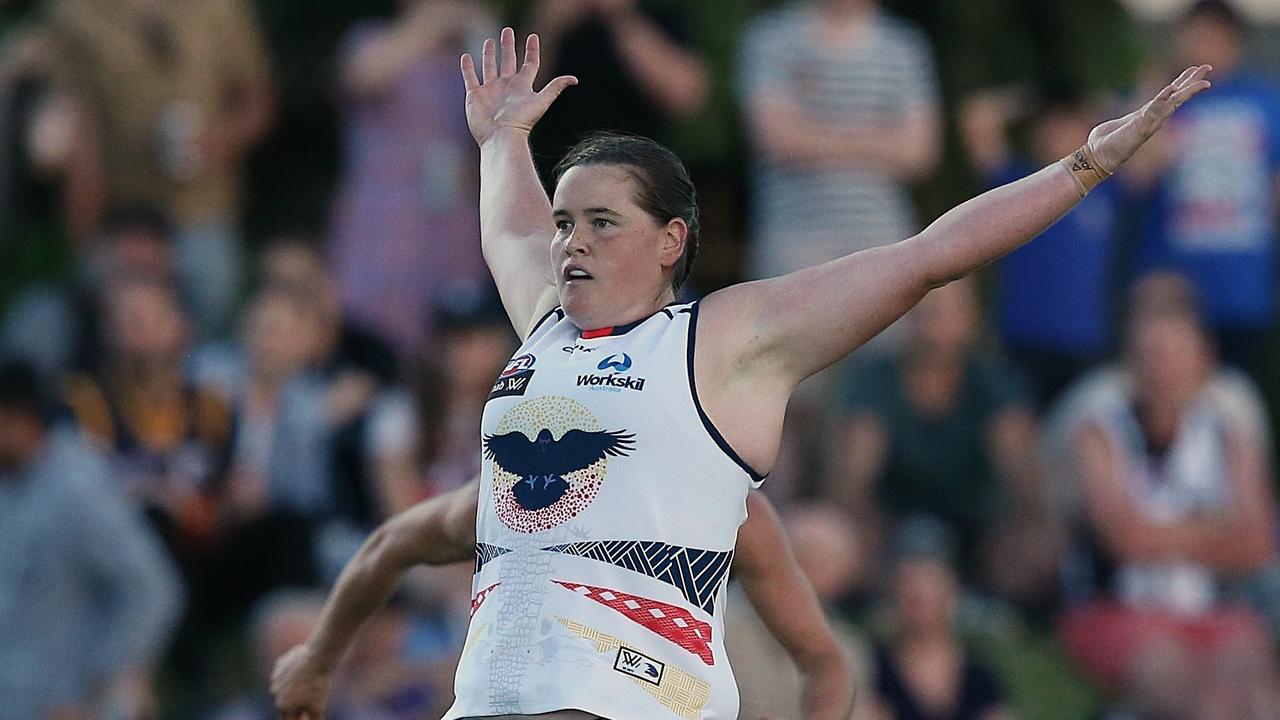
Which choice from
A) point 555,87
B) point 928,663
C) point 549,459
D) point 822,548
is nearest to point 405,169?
point 822,548

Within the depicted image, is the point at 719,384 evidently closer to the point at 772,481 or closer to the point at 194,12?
the point at 772,481

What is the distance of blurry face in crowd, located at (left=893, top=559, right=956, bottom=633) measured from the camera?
9070 mm

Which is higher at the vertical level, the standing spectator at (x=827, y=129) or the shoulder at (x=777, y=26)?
the shoulder at (x=777, y=26)

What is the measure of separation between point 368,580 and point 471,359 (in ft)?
13.1

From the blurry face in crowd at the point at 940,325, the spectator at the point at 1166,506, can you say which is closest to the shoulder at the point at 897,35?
the blurry face in crowd at the point at 940,325

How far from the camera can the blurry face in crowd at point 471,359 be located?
9.48 m

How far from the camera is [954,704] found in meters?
9.05

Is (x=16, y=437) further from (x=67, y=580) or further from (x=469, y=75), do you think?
(x=469, y=75)

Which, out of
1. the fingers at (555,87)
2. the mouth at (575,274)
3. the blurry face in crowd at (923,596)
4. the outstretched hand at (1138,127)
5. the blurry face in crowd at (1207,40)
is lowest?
the blurry face in crowd at (923,596)

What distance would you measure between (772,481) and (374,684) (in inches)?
77.7

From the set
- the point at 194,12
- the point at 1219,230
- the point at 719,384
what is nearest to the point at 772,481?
the point at 1219,230

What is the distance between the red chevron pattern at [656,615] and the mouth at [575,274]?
70cm

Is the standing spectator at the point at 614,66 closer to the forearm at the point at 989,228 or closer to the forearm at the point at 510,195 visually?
the forearm at the point at 510,195

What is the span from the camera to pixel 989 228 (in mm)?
4625
